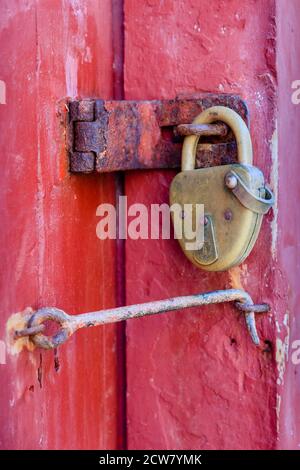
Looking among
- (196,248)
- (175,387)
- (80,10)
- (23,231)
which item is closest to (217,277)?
(196,248)

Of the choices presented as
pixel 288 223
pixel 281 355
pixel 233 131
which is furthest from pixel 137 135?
pixel 281 355

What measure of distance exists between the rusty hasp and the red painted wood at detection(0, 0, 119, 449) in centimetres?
3

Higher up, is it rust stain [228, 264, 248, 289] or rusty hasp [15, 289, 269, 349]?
rust stain [228, 264, 248, 289]

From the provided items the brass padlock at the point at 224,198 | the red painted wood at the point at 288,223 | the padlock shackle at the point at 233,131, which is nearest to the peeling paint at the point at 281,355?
the red painted wood at the point at 288,223

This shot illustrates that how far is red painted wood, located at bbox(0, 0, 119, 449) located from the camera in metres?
0.65

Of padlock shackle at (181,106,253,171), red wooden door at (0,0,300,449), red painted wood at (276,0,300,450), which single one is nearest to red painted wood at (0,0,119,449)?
red wooden door at (0,0,300,449)

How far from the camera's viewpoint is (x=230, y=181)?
0.71 m

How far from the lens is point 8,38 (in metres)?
0.63

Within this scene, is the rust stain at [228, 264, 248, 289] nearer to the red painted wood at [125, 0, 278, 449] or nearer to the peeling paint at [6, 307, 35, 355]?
the red painted wood at [125, 0, 278, 449]

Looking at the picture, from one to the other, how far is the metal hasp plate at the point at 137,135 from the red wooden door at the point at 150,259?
2 cm

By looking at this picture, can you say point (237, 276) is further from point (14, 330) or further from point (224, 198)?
point (14, 330)

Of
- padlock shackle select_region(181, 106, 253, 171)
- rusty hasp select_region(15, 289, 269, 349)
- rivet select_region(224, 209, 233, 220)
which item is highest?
padlock shackle select_region(181, 106, 253, 171)

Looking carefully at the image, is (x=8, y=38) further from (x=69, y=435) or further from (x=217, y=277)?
(x=69, y=435)

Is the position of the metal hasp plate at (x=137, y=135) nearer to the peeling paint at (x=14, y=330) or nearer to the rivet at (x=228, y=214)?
the rivet at (x=228, y=214)
